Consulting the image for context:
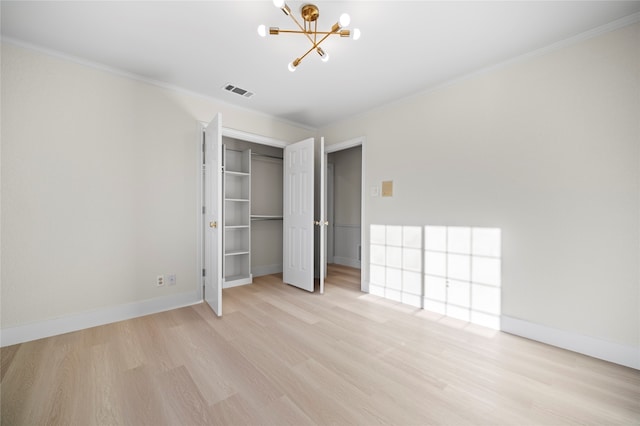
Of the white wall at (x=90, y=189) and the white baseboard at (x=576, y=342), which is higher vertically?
the white wall at (x=90, y=189)

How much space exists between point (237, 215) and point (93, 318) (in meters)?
2.22

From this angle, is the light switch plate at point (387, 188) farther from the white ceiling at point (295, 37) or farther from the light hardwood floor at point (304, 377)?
the light hardwood floor at point (304, 377)

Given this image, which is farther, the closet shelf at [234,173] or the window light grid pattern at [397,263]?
the closet shelf at [234,173]

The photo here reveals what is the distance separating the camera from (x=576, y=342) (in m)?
2.08

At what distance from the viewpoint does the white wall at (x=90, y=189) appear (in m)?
2.19

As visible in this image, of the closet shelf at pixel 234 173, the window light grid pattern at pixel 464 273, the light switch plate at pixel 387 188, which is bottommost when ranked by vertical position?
the window light grid pattern at pixel 464 273

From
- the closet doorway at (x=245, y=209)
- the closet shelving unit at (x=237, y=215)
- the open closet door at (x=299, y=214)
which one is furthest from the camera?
the closet shelving unit at (x=237, y=215)

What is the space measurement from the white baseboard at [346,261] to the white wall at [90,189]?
310cm

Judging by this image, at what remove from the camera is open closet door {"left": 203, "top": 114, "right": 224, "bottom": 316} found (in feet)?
8.82

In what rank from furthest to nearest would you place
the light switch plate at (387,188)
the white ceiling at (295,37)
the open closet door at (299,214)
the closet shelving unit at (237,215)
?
the closet shelving unit at (237,215), the open closet door at (299,214), the light switch plate at (387,188), the white ceiling at (295,37)

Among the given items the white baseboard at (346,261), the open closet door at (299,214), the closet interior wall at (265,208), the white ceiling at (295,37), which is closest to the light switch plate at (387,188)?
the open closet door at (299,214)

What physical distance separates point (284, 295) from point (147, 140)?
2.50 m

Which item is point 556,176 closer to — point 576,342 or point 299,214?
point 576,342

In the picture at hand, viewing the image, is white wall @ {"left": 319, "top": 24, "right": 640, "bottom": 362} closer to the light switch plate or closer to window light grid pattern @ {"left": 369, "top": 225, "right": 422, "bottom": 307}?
window light grid pattern @ {"left": 369, "top": 225, "right": 422, "bottom": 307}
